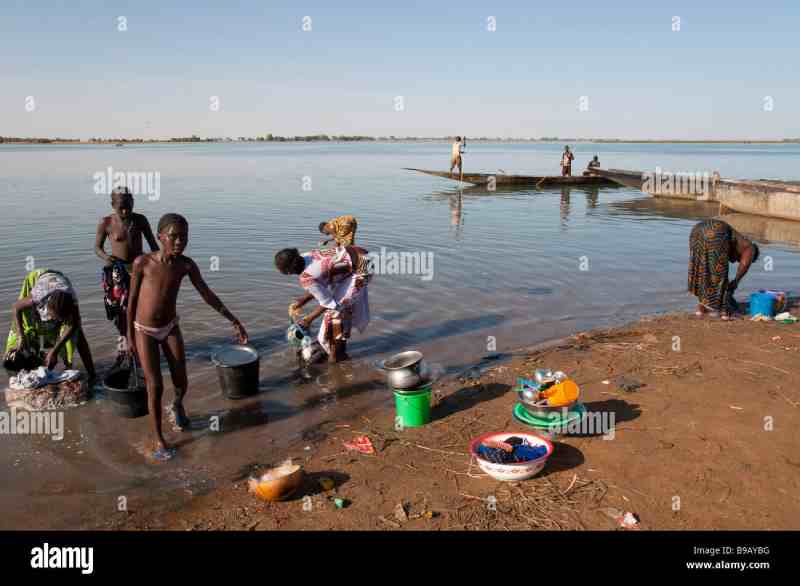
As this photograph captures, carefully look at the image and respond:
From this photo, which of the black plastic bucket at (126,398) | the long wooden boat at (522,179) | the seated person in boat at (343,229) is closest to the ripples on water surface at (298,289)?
the black plastic bucket at (126,398)

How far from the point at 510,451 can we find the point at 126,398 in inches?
140

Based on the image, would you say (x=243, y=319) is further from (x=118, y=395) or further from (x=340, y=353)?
(x=118, y=395)

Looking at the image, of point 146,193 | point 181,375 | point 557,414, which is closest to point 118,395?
point 181,375

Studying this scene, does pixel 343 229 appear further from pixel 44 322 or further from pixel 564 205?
pixel 564 205

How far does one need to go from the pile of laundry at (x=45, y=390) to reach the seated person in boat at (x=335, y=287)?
7.60 ft

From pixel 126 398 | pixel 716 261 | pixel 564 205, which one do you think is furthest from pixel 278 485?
pixel 564 205

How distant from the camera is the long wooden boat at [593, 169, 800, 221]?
1923 centimetres

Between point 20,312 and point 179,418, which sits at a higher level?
point 20,312

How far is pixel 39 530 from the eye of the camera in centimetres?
394

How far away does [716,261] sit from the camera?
26.2 feet

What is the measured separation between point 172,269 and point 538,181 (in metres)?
26.4

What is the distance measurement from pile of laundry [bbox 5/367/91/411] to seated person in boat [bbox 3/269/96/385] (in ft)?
0.68

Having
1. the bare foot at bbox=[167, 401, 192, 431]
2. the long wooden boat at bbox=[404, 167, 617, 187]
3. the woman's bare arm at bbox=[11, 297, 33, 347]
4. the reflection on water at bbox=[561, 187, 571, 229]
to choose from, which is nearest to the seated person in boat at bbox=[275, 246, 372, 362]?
the bare foot at bbox=[167, 401, 192, 431]
